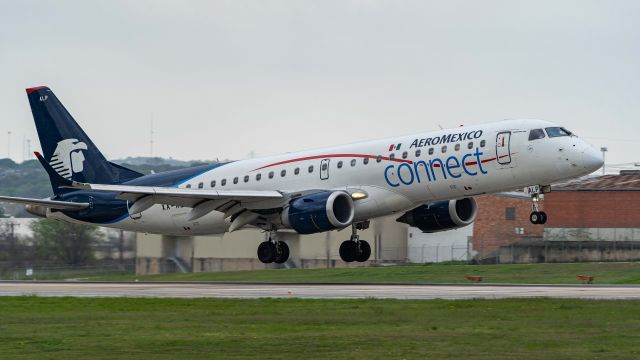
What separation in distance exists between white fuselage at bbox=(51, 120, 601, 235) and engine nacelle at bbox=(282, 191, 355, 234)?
1.83 feet

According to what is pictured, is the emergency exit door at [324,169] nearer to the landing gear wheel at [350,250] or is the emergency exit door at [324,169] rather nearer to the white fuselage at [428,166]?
the white fuselage at [428,166]

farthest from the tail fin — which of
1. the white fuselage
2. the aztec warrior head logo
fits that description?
the white fuselage

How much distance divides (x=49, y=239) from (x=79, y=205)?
16.8 metres

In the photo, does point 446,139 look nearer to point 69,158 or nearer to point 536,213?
point 536,213

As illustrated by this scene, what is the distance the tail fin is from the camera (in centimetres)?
5350

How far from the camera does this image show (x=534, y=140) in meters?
41.1

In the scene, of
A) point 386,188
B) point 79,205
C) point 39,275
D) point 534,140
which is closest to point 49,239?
point 39,275

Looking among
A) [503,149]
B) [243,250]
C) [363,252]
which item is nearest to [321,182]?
[363,252]

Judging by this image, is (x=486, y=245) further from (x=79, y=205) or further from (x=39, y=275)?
(x=79, y=205)

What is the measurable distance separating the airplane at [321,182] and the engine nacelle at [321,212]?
0.13 feet

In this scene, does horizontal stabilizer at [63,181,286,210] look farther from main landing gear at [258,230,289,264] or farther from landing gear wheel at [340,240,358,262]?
landing gear wheel at [340,240,358,262]

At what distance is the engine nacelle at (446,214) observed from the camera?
157ft

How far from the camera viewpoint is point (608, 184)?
291 ft

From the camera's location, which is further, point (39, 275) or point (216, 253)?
point (216, 253)
